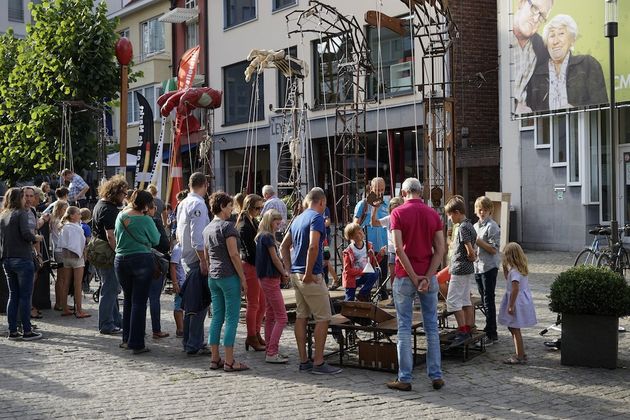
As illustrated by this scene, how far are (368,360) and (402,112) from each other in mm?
15632

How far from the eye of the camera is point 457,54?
22.5 metres

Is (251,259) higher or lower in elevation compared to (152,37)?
lower

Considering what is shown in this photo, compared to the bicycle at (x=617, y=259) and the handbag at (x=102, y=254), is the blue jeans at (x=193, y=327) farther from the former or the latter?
the bicycle at (x=617, y=259)

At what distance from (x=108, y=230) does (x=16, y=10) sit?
42818 millimetres

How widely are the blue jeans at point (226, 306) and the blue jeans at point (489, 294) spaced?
107 inches

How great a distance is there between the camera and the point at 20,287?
9.93m

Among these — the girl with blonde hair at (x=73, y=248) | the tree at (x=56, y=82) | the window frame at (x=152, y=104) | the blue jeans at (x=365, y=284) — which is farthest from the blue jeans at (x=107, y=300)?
the window frame at (x=152, y=104)

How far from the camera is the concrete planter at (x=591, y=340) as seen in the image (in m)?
7.93

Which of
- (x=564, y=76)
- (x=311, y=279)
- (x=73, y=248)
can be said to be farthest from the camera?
(x=564, y=76)

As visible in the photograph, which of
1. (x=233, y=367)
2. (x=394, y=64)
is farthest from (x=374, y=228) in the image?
(x=394, y=64)

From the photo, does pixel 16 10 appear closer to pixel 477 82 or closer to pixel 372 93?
pixel 372 93

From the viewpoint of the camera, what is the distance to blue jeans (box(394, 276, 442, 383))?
287 inches

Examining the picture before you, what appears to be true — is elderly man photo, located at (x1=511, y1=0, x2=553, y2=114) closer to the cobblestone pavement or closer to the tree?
the tree

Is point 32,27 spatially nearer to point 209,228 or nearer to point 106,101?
point 106,101
